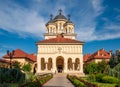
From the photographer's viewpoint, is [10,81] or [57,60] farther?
[57,60]

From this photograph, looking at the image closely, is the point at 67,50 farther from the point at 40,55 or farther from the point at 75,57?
the point at 40,55

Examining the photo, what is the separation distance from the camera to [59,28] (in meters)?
84.3

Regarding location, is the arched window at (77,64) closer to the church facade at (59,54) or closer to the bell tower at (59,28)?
the church facade at (59,54)

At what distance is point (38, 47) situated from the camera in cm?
7144

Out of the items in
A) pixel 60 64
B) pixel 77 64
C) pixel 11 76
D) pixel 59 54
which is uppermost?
pixel 59 54

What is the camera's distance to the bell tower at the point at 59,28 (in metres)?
Answer: 83.2

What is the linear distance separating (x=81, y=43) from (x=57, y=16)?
64.0 feet

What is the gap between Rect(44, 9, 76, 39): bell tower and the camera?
83250mm

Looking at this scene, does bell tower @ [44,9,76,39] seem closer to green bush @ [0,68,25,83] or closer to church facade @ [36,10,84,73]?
church facade @ [36,10,84,73]

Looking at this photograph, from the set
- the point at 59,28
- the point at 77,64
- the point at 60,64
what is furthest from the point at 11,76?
the point at 59,28

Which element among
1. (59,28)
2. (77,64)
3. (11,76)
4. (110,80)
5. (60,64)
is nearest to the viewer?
(11,76)

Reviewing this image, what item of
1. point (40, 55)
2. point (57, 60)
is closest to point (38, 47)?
point (40, 55)

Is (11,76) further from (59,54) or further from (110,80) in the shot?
(59,54)

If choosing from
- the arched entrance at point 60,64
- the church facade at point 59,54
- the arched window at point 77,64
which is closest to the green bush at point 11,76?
the church facade at point 59,54
